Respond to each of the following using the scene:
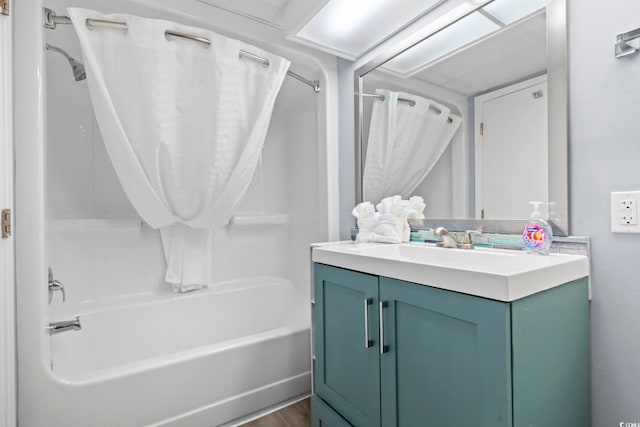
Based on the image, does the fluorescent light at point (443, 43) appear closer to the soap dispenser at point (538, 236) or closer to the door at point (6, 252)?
the soap dispenser at point (538, 236)

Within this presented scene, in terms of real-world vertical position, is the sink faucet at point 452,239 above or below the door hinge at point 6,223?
below

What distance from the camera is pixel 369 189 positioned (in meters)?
1.85

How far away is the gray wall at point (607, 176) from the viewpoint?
935 mm

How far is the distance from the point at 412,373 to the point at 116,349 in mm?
1613

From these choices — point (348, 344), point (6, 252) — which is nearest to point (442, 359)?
point (348, 344)

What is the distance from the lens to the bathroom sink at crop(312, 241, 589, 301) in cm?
78

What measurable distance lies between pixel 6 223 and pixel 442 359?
145 centimetres

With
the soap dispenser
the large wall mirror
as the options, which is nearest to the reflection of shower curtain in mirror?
the large wall mirror

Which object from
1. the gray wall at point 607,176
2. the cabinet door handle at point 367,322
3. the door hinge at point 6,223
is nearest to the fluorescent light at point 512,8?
the gray wall at point 607,176

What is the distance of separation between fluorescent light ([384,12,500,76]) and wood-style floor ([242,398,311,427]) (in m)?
1.80

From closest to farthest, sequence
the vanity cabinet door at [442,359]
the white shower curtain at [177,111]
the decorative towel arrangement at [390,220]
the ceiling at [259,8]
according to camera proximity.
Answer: the vanity cabinet door at [442,359], the white shower curtain at [177,111], the decorative towel arrangement at [390,220], the ceiling at [259,8]

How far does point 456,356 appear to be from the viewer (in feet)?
2.83

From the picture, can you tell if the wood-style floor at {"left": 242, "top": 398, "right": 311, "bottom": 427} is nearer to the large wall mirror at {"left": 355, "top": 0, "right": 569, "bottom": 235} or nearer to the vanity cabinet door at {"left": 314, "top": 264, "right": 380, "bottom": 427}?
the vanity cabinet door at {"left": 314, "top": 264, "right": 380, "bottom": 427}

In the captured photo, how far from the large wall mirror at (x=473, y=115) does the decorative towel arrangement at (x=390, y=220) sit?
0.07m
